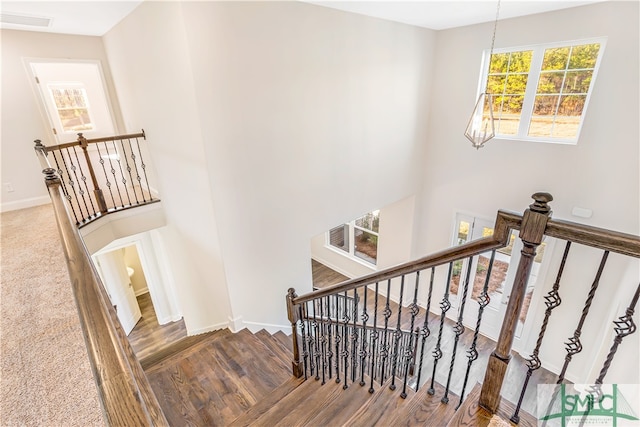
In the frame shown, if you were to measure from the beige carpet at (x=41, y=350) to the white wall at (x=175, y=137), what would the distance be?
136 centimetres

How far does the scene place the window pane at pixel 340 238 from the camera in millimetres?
7145

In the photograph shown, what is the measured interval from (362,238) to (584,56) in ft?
15.3

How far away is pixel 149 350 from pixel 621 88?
25.7 feet

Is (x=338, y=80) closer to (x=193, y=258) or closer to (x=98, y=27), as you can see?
(x=193, y=258)

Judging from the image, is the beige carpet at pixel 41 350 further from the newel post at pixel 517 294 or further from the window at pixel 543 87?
the window at pixel 543 87

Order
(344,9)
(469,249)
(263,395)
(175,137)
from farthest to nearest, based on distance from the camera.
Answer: (344,9) < (175,137) < (263,395) < (469,249)

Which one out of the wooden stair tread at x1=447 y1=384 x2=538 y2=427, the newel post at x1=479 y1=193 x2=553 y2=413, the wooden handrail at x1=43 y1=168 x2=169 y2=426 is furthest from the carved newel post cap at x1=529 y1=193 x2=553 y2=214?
the wooden handrail at x1=43 y1=168 x2=169 y2=426

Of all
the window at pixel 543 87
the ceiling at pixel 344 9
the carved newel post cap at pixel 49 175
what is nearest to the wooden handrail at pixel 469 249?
the carved newel post cap at pixel 49 175

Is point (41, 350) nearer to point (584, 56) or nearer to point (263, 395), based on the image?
point (263, 395)

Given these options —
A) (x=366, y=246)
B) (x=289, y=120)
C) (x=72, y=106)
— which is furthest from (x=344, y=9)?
(x=72, y=106)

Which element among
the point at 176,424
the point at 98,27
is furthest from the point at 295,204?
the point at 98,27

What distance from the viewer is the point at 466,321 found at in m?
5.61

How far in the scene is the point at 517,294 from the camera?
Result: 1226 millimetres

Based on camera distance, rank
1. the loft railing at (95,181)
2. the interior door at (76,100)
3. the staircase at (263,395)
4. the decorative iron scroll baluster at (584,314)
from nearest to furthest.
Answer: the decorative iron scroll baluster at (584,314), the staircase at (263,395), the loft railing at (95,181), the interior door at (76,100)
